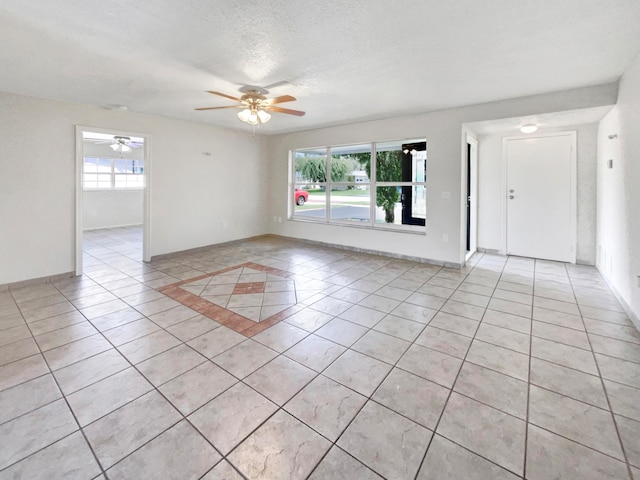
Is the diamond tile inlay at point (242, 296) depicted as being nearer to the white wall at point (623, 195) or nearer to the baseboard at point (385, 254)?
the baseboard at point (385, 254)

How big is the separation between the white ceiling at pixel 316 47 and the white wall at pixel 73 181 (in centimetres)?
43

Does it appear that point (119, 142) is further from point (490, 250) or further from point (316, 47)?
point (490, 250)

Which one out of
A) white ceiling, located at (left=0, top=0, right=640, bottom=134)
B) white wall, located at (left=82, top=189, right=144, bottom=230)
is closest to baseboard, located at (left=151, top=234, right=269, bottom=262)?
white ceiling, located at (left=0, top=0, right=640, bottom=134)

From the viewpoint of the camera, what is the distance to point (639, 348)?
2389 mm

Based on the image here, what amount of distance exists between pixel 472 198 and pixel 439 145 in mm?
1316

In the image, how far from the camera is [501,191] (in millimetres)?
5336

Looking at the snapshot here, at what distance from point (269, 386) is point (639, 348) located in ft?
9.34

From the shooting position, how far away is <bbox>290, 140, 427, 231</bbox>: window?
540 centimetres

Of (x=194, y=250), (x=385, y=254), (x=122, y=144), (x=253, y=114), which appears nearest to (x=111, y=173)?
(x=122, y=144)

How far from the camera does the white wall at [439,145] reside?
3.79 meters

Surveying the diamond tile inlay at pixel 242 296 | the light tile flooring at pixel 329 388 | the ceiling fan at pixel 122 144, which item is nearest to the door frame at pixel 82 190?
the light tile flooring at pixel 329 388

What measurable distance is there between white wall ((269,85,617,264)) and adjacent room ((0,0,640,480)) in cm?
3

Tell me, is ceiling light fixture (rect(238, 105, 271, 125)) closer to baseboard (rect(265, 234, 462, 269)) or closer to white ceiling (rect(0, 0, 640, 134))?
white ceiling (rect(0, 0, 640, 134))

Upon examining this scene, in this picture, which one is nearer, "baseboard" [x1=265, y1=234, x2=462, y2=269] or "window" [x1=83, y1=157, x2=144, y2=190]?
"baseboard" [x1=265, y1=234, x2=462, y2=269]
